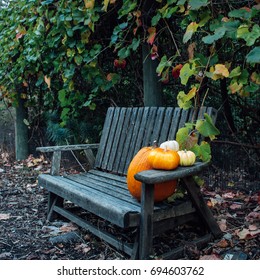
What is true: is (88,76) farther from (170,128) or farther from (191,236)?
(191,236)

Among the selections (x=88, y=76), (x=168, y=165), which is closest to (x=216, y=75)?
(x=168, y=165)

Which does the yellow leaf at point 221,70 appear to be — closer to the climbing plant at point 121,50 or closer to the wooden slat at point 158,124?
the climbing plant at point 121,50

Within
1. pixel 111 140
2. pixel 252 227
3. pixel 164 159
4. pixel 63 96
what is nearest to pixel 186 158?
pixel 164 159

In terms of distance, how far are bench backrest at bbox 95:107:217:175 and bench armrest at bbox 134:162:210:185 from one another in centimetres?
42

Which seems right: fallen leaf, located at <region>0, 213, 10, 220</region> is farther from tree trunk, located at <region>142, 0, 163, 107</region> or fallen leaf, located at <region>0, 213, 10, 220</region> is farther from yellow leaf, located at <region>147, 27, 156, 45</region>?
yellow leaf, located at <region>147, 27, 156, 45</region>

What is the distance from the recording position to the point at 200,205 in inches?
91.7

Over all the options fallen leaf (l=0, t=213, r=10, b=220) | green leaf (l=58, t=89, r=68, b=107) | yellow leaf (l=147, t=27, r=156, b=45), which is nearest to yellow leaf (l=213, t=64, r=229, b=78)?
yellow leaf (l=147, t=27, r=156, b=45)

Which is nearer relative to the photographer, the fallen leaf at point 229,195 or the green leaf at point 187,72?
the green leaf at point 187,72

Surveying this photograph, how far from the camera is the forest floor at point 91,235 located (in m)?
2.34

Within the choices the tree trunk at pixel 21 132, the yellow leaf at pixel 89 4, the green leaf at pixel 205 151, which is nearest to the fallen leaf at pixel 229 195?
the green leaf at pixel 205 151

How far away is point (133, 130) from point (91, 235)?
0.88m

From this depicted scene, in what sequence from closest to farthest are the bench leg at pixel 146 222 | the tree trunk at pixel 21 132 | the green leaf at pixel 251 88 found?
the bench leg at pixel 146 222
the green leaf at pixel 251 88
the tree trunk at pixel 21 132

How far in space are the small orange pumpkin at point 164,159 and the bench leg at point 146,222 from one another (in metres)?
0.14

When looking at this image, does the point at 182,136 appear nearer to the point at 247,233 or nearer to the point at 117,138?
the point at 247,233
